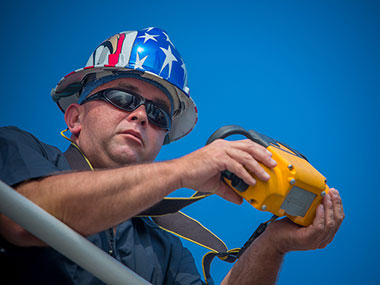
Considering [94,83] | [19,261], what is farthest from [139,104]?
[19,261]

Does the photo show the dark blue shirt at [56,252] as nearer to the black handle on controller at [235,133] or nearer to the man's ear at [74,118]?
the man's ear at [74,118]

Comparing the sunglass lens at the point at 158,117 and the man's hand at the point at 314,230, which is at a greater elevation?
the sunglass lens at the point at 158,117

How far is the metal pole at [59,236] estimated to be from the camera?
0.80 metres

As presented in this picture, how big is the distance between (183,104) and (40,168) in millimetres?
1370

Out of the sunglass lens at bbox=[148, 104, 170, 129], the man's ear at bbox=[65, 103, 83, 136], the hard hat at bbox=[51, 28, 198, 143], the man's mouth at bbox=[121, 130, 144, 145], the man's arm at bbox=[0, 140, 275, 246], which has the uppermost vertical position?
the hard hat at bbox=[51, 28, 198, 143]

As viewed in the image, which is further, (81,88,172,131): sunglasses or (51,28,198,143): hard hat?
(51,28,198,143): hard hat

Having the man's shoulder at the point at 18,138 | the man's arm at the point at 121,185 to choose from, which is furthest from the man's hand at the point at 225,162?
the man's shoulder at the point at 18,138

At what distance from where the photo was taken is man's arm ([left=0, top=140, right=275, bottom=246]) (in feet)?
3.18

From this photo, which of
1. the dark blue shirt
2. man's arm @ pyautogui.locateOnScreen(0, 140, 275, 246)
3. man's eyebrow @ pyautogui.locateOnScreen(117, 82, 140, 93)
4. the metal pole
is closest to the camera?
the metal pole

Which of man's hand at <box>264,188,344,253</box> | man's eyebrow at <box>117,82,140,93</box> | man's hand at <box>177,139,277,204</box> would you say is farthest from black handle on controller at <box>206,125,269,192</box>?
man's eyebrow at <box>117,82,140,93</box>

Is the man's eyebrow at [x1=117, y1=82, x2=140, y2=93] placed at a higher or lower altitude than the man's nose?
higher

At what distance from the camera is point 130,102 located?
1.75 m

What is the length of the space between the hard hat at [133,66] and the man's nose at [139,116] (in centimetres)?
22

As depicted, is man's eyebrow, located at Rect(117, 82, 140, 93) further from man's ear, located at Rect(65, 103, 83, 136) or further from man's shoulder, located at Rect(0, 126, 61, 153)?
man's shoulder, located at Rect(0, 126, 61, 153)
